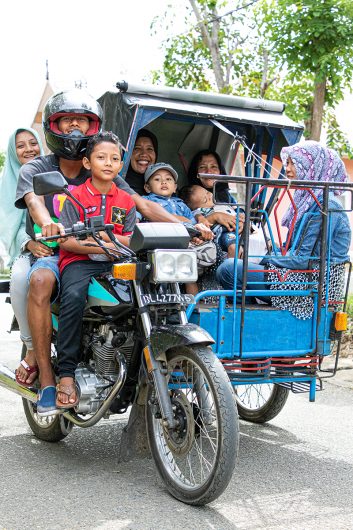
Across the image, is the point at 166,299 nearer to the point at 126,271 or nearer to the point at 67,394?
the point at 126,271

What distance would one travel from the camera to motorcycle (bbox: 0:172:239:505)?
3.74 m

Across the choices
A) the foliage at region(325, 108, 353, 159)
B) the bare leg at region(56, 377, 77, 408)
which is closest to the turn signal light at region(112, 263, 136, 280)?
the bare leg at region(56, 377, 77, 408)

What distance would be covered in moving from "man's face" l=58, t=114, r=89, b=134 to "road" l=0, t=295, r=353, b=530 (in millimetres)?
2146

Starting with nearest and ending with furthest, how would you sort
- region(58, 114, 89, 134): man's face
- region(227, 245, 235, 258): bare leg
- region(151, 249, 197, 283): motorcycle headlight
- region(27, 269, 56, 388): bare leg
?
region(151, 249, 197, 283): motorcycle headlight → region(27, 269, 56, 388): bare leg → region(58, 114, 89, 134): man's face → region(227, 245, 235, 258): bare leg

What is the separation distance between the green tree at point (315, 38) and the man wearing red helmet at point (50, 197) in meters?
5.90

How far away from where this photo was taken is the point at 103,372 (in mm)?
4391

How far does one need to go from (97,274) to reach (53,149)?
1.09 metres

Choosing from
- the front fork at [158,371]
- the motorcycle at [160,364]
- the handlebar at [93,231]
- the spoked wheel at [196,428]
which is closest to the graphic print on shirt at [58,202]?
the motorcycle at [160,364]

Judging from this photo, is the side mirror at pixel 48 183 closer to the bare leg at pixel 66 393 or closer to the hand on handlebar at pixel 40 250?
the hand on handlebar at pixel 40 250

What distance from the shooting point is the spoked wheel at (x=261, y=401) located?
5582 millimetres

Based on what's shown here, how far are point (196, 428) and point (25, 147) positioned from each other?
3.33 metres

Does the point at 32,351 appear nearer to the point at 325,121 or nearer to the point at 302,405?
the point at 302,405

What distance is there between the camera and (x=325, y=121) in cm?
1507

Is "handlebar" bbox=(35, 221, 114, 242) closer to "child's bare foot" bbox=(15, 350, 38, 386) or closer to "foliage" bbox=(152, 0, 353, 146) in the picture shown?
"child's bare foot" bbox=(15, 350, 38, 386)
